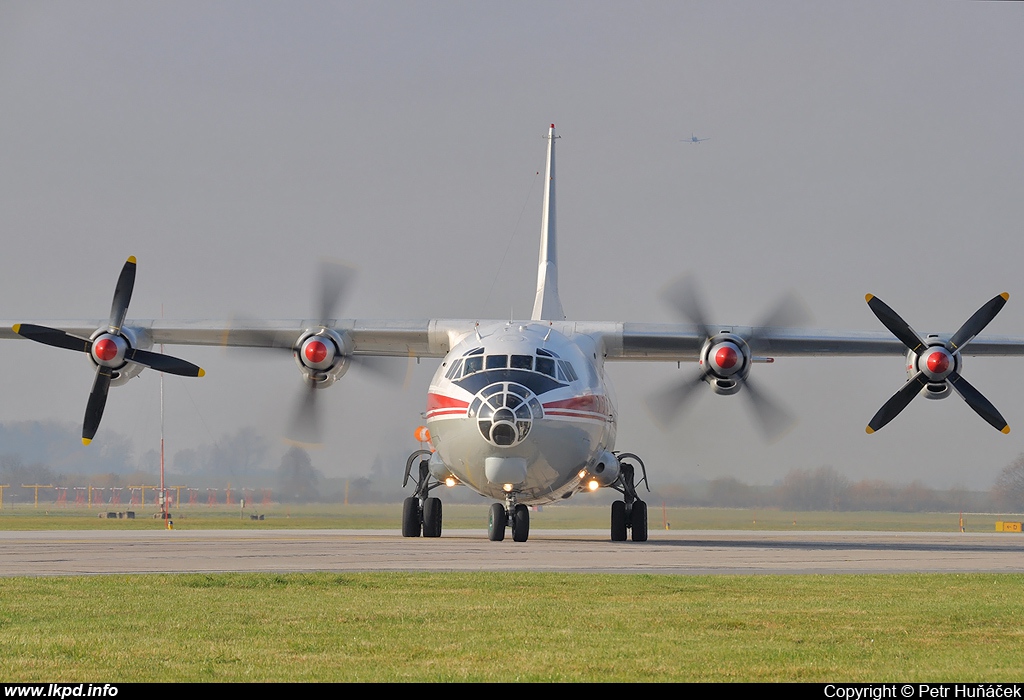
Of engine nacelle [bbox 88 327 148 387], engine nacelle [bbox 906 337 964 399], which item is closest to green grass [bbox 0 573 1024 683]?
engine nacelle [bbox 906 337 964 399]

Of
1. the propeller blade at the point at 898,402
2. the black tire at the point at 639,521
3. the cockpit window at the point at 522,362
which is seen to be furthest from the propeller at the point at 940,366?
the cockpit window at the point at 522,362

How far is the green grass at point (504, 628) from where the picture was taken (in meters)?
8.82

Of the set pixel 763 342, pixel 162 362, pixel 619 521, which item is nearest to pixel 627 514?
pixel 619 521

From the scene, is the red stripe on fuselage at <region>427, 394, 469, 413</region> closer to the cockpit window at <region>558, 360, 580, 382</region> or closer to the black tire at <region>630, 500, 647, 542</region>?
the cockpit window at <region>558, 360, 580, 382</region>

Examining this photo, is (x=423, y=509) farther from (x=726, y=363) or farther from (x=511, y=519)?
(x=726, y=363)

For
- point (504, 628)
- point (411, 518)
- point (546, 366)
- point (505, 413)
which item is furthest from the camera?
point (411, 518)

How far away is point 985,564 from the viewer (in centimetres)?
2008

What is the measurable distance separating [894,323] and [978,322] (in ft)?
6.06

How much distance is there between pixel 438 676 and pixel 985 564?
1423 cm

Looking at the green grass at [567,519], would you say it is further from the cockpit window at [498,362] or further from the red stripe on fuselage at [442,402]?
the cockpit window at [498,362]

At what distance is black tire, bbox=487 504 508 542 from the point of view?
2644 centimetres

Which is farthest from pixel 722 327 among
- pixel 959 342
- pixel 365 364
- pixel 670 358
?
pixel 365 364

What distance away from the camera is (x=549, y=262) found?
3762 cm

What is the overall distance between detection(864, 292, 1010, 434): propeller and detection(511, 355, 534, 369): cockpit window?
7.68 metres
